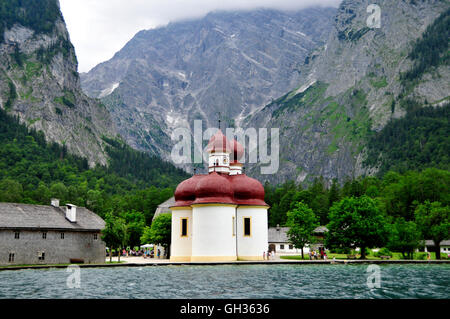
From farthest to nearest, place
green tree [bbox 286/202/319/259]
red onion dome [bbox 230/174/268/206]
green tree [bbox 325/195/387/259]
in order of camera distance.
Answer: green tree [bbox 286/202/319/259] < red onion dome [bbox 230/174/268/206] < green tree [bbox 325/195/387/259]

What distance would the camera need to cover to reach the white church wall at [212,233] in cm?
6328

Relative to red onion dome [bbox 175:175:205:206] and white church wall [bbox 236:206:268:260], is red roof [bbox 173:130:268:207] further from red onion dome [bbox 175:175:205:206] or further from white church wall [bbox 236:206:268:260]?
white church wall [bbox 236:206:268:260]

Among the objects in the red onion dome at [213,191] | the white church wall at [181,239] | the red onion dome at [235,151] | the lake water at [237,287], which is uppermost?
the red onion dome at [235,151]

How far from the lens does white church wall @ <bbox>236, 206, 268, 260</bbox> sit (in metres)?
66.8

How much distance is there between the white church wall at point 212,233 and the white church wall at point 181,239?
2783mm

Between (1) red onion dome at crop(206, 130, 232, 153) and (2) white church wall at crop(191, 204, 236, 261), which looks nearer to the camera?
(2) white church wall at crop(191, 204, 236, 261)

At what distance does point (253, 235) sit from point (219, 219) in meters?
6.13

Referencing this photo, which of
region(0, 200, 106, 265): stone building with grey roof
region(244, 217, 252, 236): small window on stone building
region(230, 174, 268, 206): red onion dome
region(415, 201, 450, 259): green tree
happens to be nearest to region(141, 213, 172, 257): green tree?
region(0, 200, 106, 265): stone building with grey roof

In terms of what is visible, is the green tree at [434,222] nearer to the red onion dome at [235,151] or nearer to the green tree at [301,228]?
the green tree at [301,228]

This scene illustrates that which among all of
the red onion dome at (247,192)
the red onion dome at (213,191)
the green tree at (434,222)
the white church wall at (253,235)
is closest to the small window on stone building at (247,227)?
the white church wall at (253,235)

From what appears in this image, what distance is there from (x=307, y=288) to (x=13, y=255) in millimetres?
36489

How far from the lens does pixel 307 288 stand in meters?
31.4
